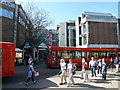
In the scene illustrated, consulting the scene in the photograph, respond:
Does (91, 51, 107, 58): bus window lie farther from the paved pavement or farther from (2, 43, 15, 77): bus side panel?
(2, 43, 15, 77): bus side panel

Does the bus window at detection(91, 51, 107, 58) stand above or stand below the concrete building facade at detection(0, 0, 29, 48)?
below

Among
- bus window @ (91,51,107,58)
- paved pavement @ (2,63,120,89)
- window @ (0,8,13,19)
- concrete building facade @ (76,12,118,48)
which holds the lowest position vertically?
paved pavement @ (2,63,120,89)

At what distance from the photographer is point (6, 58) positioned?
10.4m

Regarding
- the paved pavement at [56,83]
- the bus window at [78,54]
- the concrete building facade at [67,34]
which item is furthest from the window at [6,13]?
the concrete building facade at [67,34]

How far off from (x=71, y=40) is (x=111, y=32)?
18.2 meters

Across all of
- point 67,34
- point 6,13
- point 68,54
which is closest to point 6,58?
point 68,54

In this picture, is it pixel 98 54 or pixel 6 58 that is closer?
pixel 6 58

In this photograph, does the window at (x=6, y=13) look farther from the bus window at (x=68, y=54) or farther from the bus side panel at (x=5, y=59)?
the bus side panel at (x=5, y=59)

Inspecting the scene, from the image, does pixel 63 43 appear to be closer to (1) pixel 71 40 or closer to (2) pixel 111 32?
(1) pixel 71 40

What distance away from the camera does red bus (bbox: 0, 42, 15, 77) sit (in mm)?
10117

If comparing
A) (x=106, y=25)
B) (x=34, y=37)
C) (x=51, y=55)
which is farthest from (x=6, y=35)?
(x=106, y=25)

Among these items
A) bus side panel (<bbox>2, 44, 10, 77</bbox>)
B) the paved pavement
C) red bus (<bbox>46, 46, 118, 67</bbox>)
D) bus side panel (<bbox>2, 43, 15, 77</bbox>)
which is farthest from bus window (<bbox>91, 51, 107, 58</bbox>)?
bus side panel (<bbox>2, 44, 10, 77</bbox>)

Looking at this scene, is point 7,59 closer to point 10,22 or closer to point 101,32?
point 10,22

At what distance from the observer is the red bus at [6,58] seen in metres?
10.1
